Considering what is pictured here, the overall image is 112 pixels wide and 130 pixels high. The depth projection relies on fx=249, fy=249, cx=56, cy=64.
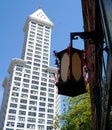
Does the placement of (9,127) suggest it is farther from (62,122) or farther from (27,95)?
(62,122)

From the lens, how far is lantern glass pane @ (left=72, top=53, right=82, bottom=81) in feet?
14.2

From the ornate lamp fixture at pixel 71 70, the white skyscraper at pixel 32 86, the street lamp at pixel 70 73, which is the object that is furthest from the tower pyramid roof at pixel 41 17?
the street lamp at pixel 70 73

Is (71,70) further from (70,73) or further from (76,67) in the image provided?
(76,67)

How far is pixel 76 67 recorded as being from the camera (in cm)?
441

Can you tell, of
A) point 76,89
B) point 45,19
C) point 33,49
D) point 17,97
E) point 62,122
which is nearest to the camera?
point 76,89

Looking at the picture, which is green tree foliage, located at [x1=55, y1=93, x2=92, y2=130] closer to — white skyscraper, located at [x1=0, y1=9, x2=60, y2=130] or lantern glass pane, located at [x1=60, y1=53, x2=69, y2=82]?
lantern glass pane, located at [x1=60, y1=53, x2=69, y2=82]

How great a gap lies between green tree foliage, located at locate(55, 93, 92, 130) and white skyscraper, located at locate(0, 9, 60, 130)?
279ft

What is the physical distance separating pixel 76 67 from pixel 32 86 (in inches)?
4542

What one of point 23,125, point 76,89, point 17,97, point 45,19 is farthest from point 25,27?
point 76,89

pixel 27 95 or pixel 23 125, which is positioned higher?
pixel 27 95

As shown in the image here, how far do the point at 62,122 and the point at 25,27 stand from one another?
131 metres

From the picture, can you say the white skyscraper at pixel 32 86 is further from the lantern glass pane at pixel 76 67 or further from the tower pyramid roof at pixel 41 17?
the lantern glass pane at pixel 76 67

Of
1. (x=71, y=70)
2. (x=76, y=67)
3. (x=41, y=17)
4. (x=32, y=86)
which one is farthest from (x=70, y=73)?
(x=41, y=17)

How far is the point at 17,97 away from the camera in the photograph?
110 metres
